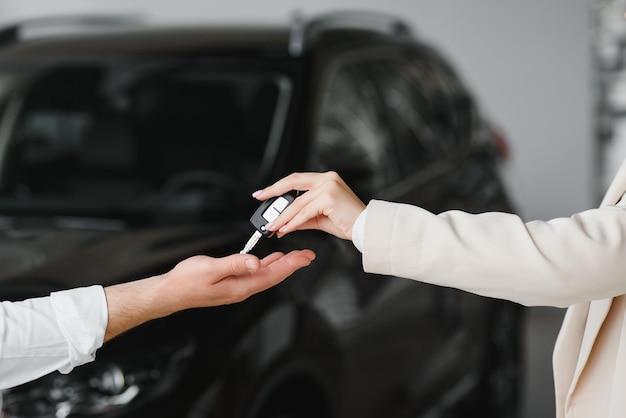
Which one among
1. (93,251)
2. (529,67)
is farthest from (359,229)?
(529,67)

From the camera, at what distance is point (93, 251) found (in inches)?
102

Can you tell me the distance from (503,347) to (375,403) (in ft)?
4.24

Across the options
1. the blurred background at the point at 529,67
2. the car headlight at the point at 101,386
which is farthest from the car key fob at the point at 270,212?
the blurred background at the point at 529,67

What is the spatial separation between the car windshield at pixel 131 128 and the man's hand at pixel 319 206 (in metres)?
1.60

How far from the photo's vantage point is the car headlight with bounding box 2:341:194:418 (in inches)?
87.6

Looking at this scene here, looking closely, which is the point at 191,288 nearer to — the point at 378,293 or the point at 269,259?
the point at 269,259

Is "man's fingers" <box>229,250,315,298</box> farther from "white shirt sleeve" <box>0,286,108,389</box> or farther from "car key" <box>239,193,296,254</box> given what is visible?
"white shirt sleeve" <box>0,286,108,389</box>

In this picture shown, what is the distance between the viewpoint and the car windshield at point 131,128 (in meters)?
3.38

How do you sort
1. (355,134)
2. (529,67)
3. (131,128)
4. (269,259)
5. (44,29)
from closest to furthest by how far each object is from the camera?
1. (269,259)
2. (355,134)
3. (131,128)
4. (44,29)
5. (529,67)

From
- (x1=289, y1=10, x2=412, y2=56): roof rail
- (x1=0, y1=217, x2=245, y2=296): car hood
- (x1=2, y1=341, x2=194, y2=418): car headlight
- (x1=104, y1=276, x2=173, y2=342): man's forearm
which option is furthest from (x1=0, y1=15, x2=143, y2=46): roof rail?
(x1=104, y1=276, x2=173, y2=342): man's forearm

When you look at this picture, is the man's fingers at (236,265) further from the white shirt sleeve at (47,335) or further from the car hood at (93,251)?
the car hood at (93,251)

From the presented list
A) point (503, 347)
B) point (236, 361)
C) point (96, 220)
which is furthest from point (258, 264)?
point (503, 347)

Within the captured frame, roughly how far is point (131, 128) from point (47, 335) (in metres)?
2.07

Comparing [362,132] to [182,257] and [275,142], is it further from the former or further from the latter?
[182,257]
